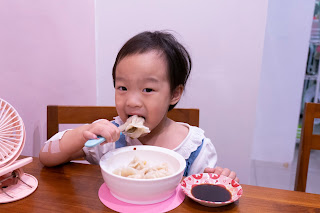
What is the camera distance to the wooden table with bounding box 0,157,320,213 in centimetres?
68

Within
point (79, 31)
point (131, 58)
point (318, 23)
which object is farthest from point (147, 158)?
point (318, 23)

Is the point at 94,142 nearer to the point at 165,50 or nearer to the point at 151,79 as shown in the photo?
the point at 151,79

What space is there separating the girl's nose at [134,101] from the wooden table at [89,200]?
24 cm

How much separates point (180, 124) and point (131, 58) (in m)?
0.40

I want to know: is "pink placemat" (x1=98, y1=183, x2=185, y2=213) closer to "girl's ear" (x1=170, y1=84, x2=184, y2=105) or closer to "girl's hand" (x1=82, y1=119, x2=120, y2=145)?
"girl's hand" (x1=82, y1=119, x2=120, y2=145)

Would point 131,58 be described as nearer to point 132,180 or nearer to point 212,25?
point 132,180

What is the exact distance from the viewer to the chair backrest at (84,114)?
4.16 feet

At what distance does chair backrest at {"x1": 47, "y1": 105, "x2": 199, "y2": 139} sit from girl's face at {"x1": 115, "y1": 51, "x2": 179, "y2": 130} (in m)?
0.31

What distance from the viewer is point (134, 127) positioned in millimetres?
899

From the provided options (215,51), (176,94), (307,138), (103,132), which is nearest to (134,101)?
(103,132)

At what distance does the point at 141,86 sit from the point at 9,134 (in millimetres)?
418

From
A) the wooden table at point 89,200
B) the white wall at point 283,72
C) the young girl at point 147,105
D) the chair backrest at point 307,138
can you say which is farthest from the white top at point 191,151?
the white wall at point 283,72

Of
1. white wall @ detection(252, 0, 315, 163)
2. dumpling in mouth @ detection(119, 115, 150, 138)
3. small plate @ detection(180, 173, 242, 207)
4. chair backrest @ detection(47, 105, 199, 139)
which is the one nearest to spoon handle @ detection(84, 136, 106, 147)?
dumpling in mouth @ detection(119, 115, 150, 138)

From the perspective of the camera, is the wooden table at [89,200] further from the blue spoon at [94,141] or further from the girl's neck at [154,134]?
the girl's neck at [154,134]
